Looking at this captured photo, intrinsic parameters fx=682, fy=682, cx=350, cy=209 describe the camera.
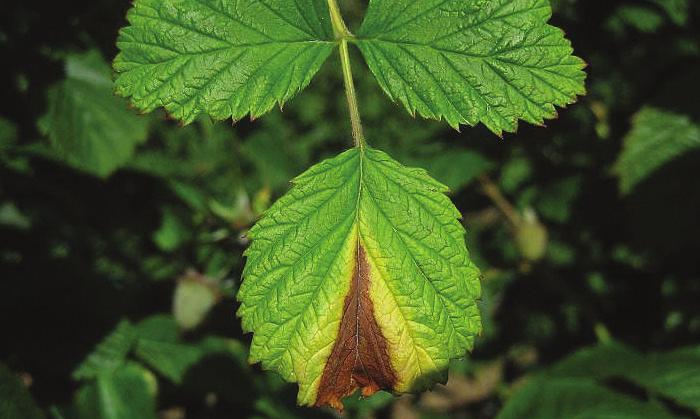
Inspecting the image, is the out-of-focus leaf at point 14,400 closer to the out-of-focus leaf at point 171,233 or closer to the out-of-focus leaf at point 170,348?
the out-of-focus leaf at point 170,348

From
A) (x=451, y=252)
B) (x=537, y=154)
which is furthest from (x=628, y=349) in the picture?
(x=451, y=252)

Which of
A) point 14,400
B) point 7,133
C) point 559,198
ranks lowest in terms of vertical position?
point 559,198

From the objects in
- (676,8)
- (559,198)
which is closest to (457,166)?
(559,198)

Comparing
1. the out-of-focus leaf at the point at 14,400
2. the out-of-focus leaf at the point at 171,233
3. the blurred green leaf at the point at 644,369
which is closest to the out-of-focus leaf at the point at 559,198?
the blurred green leaf at the point at 644,369

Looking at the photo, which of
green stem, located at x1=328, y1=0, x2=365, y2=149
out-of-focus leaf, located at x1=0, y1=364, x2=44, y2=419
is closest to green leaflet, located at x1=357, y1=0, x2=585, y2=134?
green stem, located at x1=328, y1=0, x2=365, y2=149

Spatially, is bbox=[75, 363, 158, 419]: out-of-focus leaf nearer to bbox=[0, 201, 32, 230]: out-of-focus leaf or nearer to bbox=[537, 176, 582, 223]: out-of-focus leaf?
bbox=[0, 201, 32, 230]: out-of-focus leaf

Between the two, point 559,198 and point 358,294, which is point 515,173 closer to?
point 559,198
